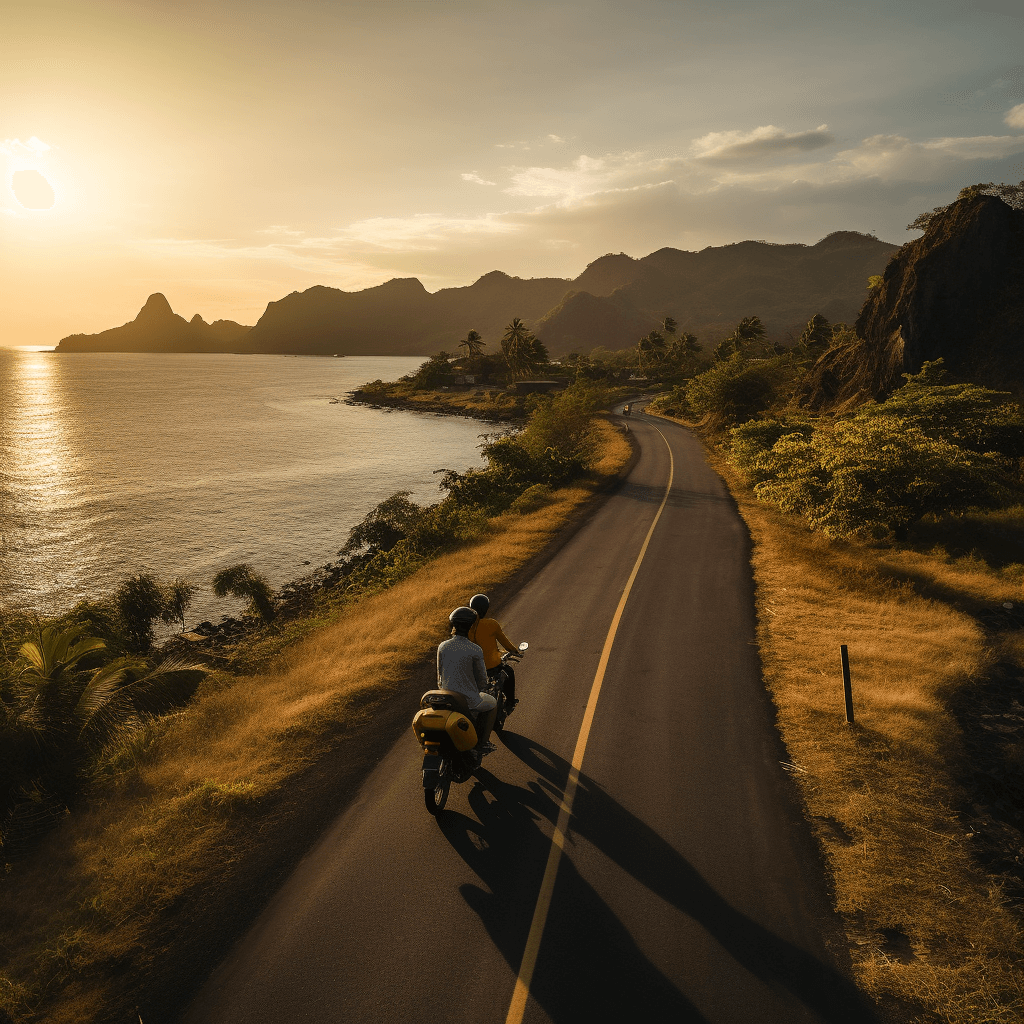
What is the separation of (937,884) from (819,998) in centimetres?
233

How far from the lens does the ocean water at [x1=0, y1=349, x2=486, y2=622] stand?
3281 cm

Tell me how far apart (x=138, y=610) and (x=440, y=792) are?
19.5m

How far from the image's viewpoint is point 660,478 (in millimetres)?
35531

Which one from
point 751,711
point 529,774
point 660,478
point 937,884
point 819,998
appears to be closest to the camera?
point 819,998

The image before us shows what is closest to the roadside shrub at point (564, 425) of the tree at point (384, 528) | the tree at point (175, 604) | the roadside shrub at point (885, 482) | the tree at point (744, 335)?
the tree at point (384, 528)

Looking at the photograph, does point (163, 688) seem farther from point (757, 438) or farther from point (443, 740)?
point (757, 438)

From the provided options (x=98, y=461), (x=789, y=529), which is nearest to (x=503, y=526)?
(x=789, y=529)

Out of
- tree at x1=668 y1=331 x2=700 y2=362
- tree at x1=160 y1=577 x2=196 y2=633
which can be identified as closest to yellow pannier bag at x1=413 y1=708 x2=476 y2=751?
tree at x1=160 y1=577 x2=196 y2=633

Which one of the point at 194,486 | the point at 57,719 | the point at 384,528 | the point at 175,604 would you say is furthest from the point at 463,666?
the point at 194,486

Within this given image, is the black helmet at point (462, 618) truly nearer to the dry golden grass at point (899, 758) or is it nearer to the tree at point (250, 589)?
the dry golden grass at point (899, 758)

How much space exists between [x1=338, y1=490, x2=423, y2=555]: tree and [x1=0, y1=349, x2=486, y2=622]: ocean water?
7.61ft

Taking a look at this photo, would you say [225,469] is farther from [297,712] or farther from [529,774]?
[529,774]

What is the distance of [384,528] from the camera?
106 ft

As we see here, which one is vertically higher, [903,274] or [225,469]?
[903,274]
